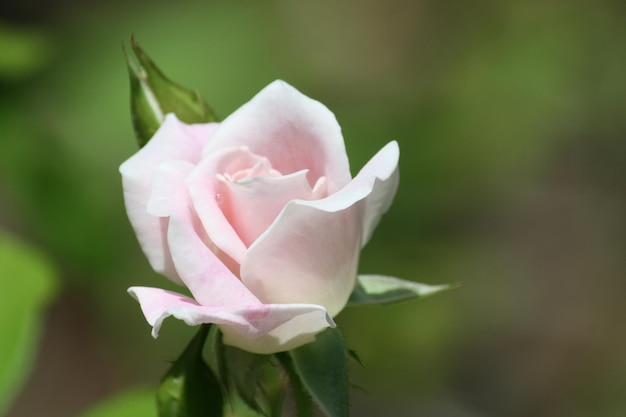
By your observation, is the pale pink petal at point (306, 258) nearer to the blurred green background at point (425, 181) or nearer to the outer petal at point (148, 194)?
the outer petal at point (148, 194)

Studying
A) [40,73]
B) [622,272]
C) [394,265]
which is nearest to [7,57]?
[40,73]

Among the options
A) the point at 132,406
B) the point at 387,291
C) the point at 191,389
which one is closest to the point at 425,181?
the point at 132,406

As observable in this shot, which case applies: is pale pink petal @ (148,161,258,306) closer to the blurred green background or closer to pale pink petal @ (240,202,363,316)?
pale pink petal @ (240,202,363,316)

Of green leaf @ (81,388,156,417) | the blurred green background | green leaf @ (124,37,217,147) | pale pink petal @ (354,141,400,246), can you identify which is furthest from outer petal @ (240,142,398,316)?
the blurred green background

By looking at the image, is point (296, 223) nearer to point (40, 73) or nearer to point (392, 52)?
point (40, 73)

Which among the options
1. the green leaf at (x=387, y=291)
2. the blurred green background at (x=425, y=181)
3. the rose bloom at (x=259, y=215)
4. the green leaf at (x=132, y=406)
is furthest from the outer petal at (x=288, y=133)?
the blurred green background at (x=425, y=181)
